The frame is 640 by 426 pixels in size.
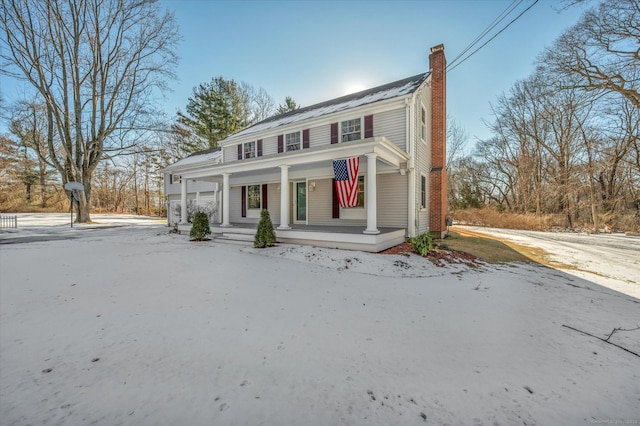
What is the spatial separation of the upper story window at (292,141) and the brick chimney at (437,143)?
19.8ft

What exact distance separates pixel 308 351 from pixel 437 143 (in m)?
10.8

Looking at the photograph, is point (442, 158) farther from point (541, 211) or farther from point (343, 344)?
point (541, 211)

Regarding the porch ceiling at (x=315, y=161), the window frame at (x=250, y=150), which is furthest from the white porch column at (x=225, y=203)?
the window frame at (x=250, y=150)

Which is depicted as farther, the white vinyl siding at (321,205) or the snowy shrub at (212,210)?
the snowy shrub at (212,210)

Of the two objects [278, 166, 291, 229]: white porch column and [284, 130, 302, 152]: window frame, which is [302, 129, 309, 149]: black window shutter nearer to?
[284, 130, 302, 152]: window frame

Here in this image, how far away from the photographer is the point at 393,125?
9.13m

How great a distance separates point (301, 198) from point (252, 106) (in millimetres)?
20188

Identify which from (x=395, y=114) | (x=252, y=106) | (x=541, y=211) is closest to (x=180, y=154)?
(x=252, y=106)

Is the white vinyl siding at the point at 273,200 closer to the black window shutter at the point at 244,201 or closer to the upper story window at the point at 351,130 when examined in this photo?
the black window shutter at the point at 244,201

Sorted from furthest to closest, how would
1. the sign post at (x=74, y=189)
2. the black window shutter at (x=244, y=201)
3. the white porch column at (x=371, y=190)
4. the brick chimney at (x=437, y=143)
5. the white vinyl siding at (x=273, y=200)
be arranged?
the sign post at (x=74, y=189)
the black window shutter at (x=244, y=201)
the white vinyl siding at (x=273, y=200)
the brick chimney at (x=437, y=143)
the white porch column at (x=371, y=190)

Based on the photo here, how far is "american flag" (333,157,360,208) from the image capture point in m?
7.32

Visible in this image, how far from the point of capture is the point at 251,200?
44.0 feet

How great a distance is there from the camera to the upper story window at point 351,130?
979 cm

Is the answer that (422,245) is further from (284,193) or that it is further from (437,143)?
(437,143)
